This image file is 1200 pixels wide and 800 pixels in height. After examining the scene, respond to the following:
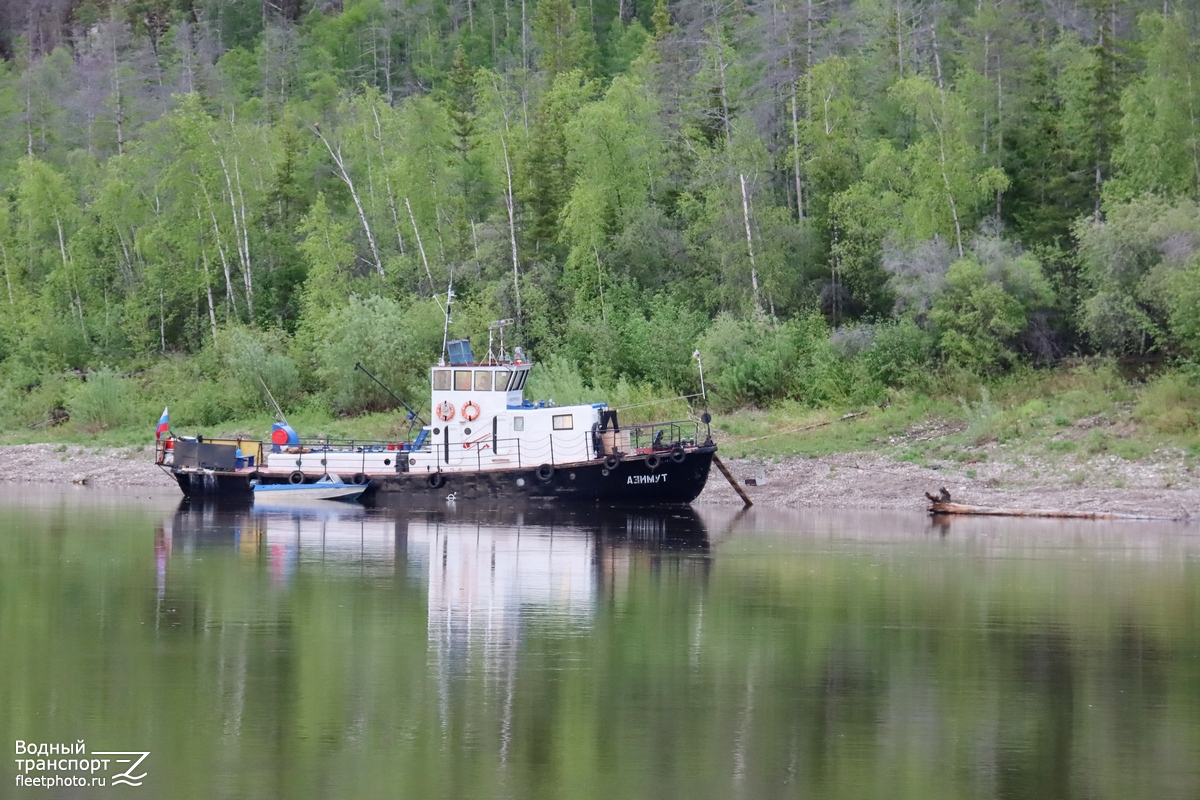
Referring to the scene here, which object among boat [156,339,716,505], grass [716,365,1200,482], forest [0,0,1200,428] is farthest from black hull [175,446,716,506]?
forest [0,0,1200,428]

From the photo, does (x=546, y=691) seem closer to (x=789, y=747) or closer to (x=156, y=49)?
(x=789, y=747)

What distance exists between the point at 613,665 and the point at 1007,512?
20.5 m

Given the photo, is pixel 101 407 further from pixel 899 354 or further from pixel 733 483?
pixel 899 354

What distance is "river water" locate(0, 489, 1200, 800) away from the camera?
1394 cm

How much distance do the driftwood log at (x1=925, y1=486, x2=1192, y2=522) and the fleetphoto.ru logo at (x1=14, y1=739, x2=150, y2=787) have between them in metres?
26.1

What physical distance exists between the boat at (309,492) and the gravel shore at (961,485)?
32.5 feet

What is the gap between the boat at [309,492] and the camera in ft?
141

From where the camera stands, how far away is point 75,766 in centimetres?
1374

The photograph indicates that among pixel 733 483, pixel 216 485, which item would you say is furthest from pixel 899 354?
pixel 216 485

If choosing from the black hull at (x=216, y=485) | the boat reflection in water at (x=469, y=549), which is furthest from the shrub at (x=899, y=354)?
the black hull at (x=216, y=485)

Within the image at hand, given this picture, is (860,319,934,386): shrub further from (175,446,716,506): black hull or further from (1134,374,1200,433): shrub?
(175,446,716,506): black hull

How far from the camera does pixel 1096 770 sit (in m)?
14.2

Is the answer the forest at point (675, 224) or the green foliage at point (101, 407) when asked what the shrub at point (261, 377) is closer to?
the forest at point (675, 224)

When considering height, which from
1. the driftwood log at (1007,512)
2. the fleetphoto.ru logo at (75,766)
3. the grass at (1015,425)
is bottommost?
the driftwood log at (1007,512)
